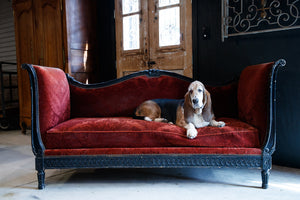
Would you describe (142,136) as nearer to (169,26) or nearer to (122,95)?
(122,95)

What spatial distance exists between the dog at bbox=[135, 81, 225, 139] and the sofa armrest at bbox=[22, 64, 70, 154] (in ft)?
2.92

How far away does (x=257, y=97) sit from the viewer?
229cm

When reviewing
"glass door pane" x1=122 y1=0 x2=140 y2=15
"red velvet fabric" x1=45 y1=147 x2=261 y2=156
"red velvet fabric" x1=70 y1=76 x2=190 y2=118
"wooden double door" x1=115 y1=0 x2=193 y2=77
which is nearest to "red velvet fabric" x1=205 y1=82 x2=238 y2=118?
"red velvet fabric" x1=70 y1=76 x2=190 y2=118

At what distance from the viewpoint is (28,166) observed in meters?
3.07

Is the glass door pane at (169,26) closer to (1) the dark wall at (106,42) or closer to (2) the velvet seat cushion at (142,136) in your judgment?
(1) the dark wall at (106,42)

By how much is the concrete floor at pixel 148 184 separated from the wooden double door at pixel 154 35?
5.41 ft

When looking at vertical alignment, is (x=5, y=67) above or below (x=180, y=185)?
above

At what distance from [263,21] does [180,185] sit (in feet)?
7.07

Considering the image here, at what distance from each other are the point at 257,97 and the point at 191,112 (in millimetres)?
614

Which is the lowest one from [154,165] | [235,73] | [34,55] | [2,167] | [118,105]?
[2,167]

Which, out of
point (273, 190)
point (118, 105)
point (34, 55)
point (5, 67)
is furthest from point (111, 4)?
point (5, 67)

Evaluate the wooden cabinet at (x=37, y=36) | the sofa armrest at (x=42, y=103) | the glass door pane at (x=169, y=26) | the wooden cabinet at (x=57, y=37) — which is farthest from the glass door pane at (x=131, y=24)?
the sofa armrest at (x=42, y=103)

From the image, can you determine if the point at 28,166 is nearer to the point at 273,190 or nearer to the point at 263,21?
the point at 273,190

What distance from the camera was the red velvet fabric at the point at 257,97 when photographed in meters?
2.21
